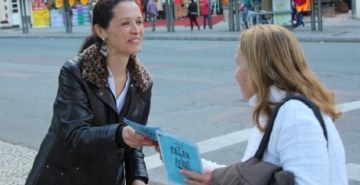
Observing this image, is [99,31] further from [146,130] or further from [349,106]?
[349,106]

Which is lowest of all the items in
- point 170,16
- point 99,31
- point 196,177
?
point 170,16

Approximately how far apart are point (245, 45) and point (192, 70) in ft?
42.3

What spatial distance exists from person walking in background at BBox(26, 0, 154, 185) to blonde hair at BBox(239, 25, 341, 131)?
0.71 meters

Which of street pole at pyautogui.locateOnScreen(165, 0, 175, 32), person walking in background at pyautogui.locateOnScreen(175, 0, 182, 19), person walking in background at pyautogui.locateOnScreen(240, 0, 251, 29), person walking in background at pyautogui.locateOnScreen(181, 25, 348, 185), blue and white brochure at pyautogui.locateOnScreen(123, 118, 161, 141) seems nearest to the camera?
person walking in background at pyautogui.locateOnScreen(181, 25, 348, 185)

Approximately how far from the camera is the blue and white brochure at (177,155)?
2.29 metres

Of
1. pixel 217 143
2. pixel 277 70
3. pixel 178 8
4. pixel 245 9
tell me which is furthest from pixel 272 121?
pixel 178 8

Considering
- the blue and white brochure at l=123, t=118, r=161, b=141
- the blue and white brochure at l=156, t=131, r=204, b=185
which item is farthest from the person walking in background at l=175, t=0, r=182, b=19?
the blue and white brochure at l=156, t=131, r=204, b=185

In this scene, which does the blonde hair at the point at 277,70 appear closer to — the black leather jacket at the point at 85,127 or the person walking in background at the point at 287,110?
the person walking in background at the point at 287,110

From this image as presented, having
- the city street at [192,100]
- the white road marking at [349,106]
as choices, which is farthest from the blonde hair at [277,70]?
the white road marking at [349,106]

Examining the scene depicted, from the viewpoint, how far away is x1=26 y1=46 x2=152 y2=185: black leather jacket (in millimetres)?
2779

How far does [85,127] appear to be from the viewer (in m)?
2.80

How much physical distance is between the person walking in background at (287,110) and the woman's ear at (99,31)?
0.86m

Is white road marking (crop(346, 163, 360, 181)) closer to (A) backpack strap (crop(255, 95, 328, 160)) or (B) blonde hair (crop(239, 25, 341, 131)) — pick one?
(B) blonde hair (crop(239, 25, 341, 131))

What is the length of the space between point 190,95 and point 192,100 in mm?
515
